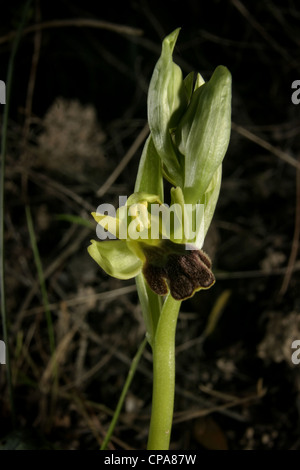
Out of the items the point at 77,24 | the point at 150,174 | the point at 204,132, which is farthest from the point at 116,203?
the point at 204,132

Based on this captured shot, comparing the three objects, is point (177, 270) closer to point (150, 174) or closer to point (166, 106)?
point (150, 174)

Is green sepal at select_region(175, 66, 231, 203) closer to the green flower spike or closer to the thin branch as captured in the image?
the green flower spike

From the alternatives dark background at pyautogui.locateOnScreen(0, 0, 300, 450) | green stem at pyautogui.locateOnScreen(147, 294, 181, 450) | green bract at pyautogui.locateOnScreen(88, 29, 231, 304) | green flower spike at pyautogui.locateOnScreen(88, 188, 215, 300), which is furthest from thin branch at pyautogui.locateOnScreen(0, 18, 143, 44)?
green stem at pyautogui.locateOnScreen(147, 294, 181, 450)

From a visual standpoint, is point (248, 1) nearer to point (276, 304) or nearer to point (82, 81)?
point (82, 81)

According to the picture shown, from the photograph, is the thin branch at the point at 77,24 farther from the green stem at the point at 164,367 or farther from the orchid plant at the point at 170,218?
the green stem at the point at 164,367
